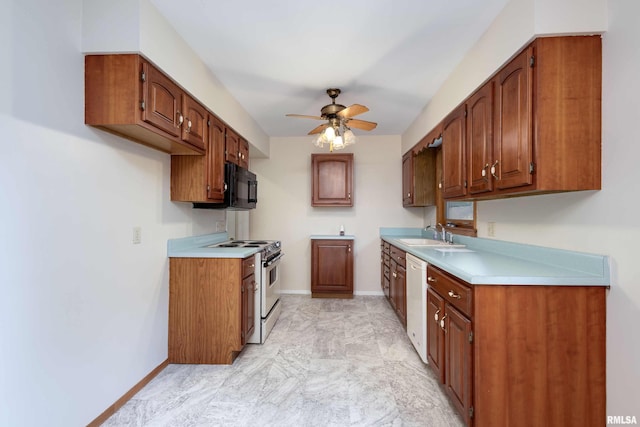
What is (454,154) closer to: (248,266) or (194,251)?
(248,266)

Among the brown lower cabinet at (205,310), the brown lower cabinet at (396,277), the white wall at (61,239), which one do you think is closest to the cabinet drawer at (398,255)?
the brown lower cabinet at (396,277)

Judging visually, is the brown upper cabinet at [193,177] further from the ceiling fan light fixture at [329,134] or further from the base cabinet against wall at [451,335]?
the base cabinet against wall at [451,335]

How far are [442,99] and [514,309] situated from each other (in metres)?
2.05

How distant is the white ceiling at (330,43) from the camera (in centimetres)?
173

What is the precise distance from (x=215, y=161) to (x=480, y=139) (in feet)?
7.17

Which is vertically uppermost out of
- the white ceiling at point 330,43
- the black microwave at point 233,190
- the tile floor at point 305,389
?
the white ceiling at point 330,43

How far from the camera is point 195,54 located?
7.23ft

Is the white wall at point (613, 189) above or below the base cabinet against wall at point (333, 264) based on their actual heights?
above

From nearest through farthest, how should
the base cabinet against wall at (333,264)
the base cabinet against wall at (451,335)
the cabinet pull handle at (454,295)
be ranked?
the base cabinet against wall at (451,335) → the cabinet pull handle at (454,295) → the base cabinet against wall at (333,264)

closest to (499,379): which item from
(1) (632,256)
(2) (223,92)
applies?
(1) (632,256)

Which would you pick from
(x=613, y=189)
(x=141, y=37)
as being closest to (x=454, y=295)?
(x=613, y=189)

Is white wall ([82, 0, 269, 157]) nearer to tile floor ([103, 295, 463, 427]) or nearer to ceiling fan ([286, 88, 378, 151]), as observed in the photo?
ceiling fan ([286, 88, 378, 151])

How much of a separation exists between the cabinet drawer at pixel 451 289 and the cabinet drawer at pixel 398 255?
0.78 m

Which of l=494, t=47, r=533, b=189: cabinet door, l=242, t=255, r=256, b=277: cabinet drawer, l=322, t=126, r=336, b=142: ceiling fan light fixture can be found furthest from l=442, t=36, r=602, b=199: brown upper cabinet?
l=242, t=255, r=256, b=277: cabinet drawer
